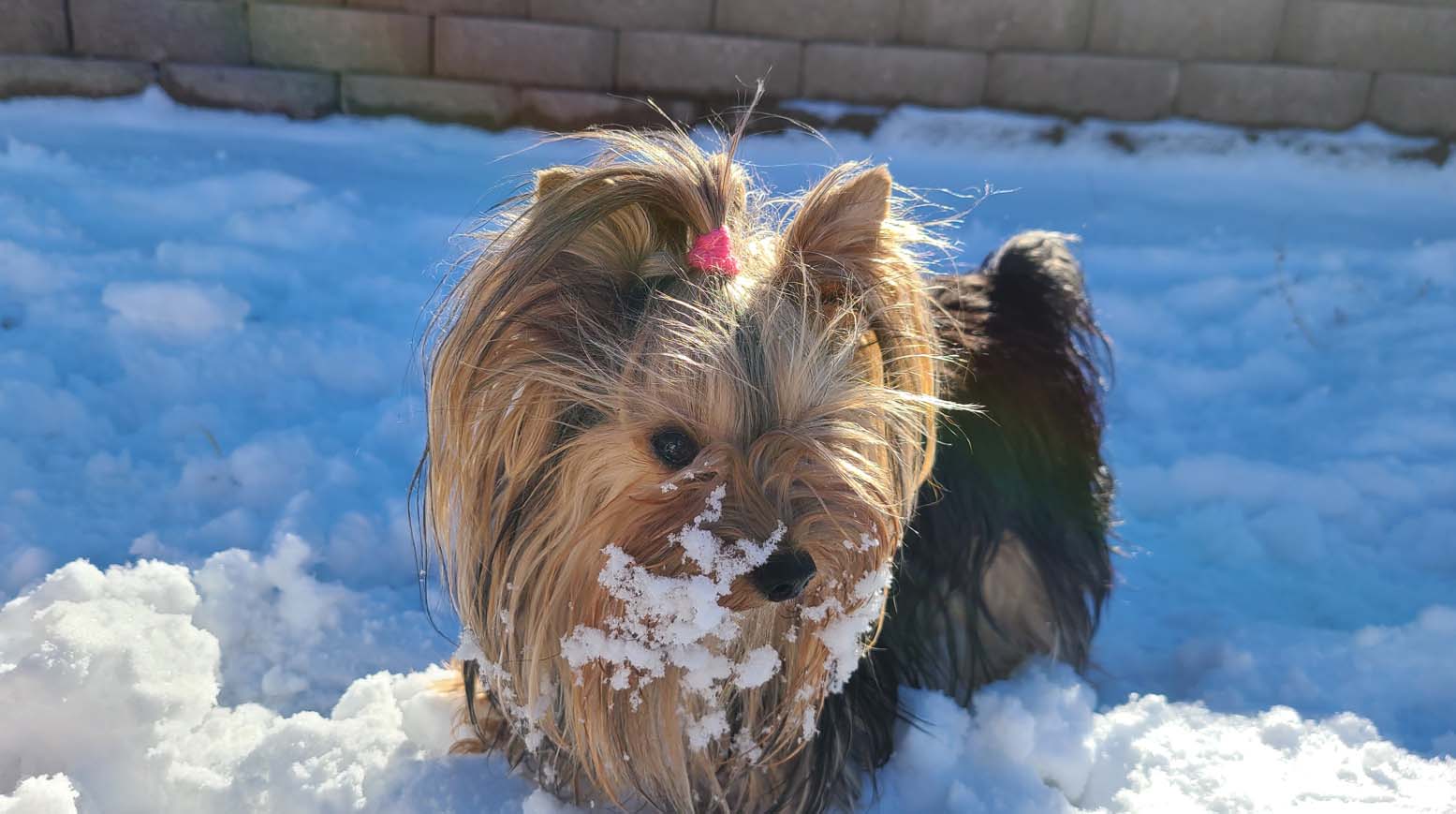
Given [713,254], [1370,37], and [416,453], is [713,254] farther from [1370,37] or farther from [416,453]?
[1370,37]

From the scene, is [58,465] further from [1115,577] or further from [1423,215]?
[1423,215]

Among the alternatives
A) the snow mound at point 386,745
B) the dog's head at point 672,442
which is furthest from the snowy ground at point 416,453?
the dog's head at point 672,442

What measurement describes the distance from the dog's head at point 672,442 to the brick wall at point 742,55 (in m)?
2.85

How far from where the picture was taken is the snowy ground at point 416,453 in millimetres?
1874

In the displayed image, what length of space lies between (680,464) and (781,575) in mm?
208

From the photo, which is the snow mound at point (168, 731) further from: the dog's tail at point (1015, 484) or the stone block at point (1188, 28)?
Answer: the stone block at point (1188, 28)

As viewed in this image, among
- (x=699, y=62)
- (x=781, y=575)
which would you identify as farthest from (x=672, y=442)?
(x=699, y=62)

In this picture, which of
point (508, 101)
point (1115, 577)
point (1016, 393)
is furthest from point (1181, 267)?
point (508, 101)

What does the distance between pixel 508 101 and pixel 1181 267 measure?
8.77ft

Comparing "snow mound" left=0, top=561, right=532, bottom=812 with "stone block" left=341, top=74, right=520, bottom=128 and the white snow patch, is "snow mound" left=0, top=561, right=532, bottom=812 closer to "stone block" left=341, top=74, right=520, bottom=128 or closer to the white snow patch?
the white snow patch

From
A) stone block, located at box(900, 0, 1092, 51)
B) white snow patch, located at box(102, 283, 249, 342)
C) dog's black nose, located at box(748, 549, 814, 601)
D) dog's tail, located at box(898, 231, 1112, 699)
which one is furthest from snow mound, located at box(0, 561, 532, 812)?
stone block, located at box(900, 0, 1092, 51)

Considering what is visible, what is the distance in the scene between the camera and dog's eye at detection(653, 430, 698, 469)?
1463 mm

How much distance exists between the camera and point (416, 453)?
287 cm

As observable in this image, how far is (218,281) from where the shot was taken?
11.0 feet
